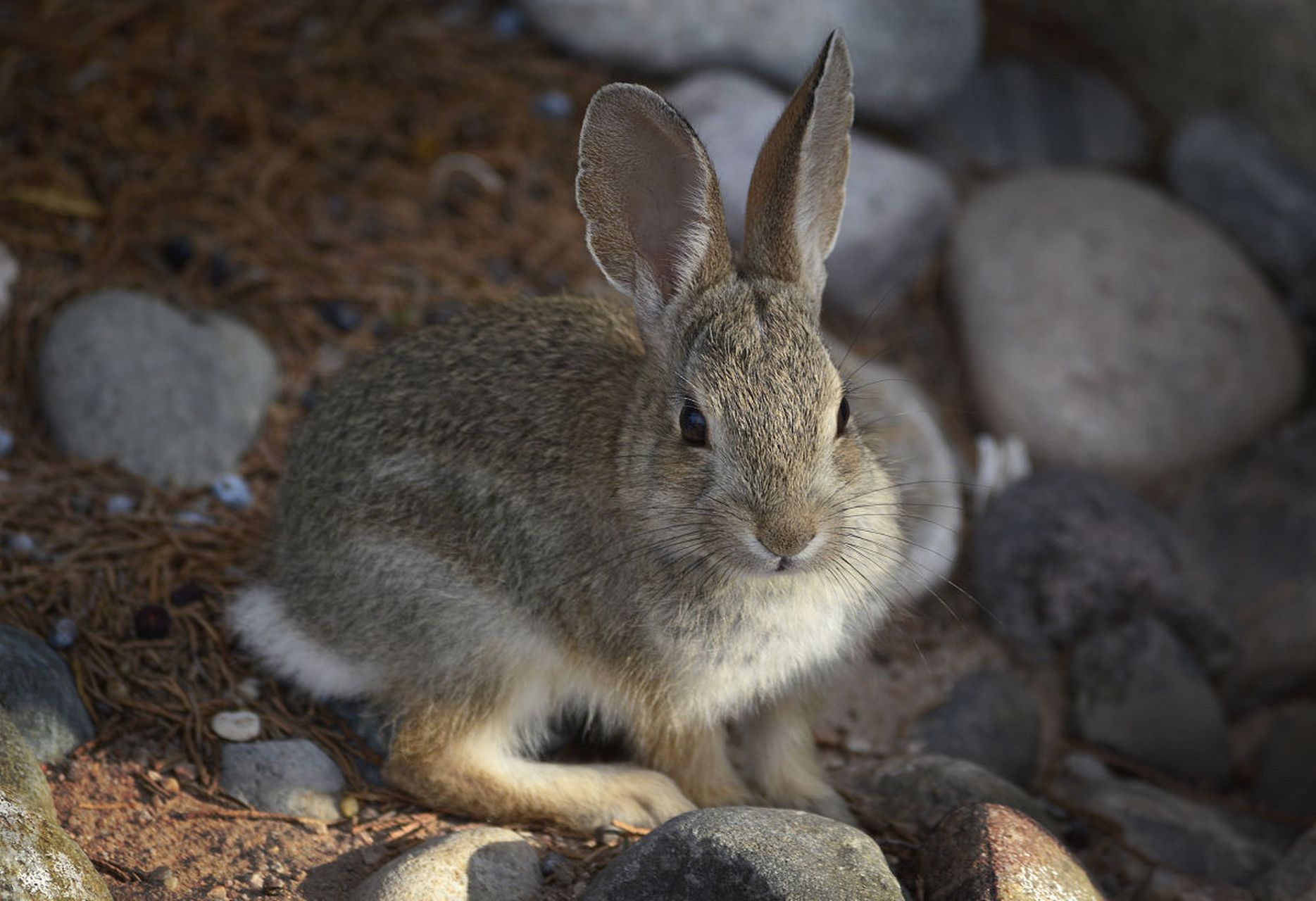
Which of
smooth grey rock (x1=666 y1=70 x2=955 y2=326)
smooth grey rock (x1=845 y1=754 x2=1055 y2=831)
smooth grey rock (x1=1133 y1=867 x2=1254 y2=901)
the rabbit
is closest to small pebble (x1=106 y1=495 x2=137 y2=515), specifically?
the rabbit

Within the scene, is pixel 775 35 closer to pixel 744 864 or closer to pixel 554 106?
pixel 554 106

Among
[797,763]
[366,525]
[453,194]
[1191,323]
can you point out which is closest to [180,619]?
[366,525]

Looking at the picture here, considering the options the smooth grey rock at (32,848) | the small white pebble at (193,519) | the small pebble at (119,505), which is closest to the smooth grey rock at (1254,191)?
the small white pebble at (193,519)

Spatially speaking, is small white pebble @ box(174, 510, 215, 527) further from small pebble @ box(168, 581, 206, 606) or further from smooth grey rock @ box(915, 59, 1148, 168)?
smooth grey rock @ box(915, 59, 1148, 168)

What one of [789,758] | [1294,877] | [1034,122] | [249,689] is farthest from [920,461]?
[249,689]

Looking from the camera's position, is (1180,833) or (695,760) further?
(1180,833)

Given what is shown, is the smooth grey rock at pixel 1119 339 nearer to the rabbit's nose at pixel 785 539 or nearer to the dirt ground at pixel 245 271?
the dirt ground at pixel 245 271
